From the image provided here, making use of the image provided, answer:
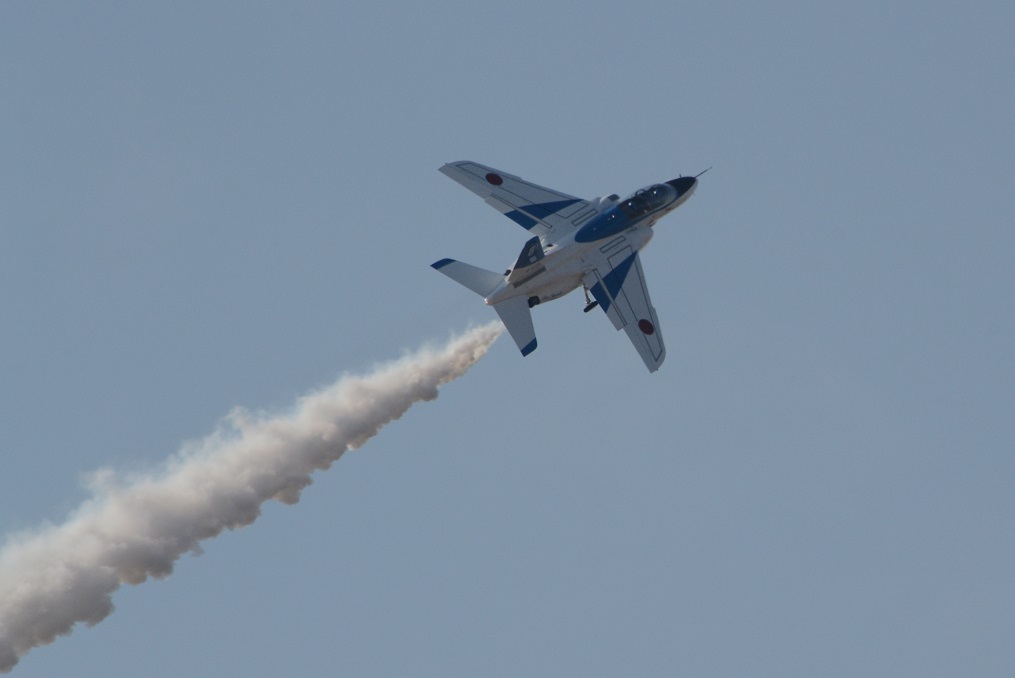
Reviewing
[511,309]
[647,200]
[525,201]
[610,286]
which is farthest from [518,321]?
[647,200]

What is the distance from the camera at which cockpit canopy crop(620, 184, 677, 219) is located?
88250 millimetres

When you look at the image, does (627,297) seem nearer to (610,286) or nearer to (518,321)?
(610,286)

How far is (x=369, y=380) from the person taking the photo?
88.6 meters

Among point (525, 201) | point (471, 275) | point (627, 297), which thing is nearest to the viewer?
point (471, 275)

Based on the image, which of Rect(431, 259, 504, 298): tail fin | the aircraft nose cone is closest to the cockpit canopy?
the aircraft nose cone

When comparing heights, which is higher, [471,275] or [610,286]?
[471,275]

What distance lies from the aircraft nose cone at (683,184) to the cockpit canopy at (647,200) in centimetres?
33

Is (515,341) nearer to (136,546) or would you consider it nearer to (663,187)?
(663,187)

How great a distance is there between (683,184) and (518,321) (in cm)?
1247

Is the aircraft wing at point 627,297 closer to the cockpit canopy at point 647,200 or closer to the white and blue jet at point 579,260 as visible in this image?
the white and blue jet at point 579,260

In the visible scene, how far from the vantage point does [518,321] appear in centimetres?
8412

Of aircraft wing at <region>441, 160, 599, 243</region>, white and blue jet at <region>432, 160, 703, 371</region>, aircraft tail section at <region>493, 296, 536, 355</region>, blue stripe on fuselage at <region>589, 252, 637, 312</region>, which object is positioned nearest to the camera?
aircraft tail section at <region>493, 296, 536, 355</region>

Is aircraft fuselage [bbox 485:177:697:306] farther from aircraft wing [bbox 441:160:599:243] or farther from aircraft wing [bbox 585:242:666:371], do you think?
aircraft wing [bbox 441:160:599:243]

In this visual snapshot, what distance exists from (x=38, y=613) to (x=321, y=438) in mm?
15336
